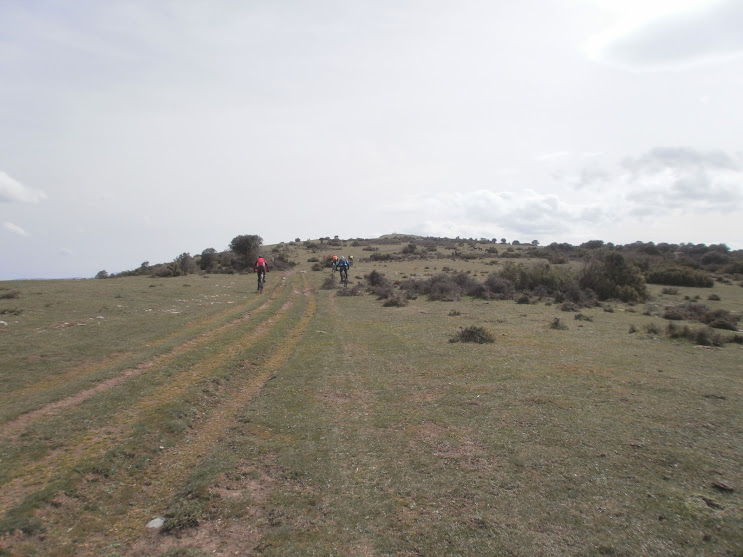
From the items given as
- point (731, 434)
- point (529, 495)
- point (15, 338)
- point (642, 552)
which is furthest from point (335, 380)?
point (15, 338)

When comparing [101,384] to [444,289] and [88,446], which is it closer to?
[88,446]

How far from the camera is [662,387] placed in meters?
11.0

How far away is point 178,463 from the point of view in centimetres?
725

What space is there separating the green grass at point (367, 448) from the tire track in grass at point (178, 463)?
0.13 ft

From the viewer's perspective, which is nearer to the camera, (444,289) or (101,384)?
(101,384)

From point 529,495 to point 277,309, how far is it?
2080 cm

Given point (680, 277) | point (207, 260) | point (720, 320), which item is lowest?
point (720, 320)

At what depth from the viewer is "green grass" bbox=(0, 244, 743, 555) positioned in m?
5.27

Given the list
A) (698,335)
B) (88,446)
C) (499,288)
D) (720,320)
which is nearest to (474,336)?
(698,335)

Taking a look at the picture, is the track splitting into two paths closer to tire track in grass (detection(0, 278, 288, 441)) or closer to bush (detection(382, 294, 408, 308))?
tire track in grass (detection(0, 278, 288, 441))

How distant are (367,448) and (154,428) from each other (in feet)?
14.5

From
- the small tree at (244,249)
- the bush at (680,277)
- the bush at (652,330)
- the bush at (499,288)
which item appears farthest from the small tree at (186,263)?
the bush at (680,277)

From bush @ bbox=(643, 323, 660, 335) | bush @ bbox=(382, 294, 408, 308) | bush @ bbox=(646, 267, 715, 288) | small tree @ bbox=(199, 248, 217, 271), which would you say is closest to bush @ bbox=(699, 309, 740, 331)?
bush @ bbox=(643, 323, 660, 335)

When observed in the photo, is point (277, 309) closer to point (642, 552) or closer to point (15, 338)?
point (15, 338)
